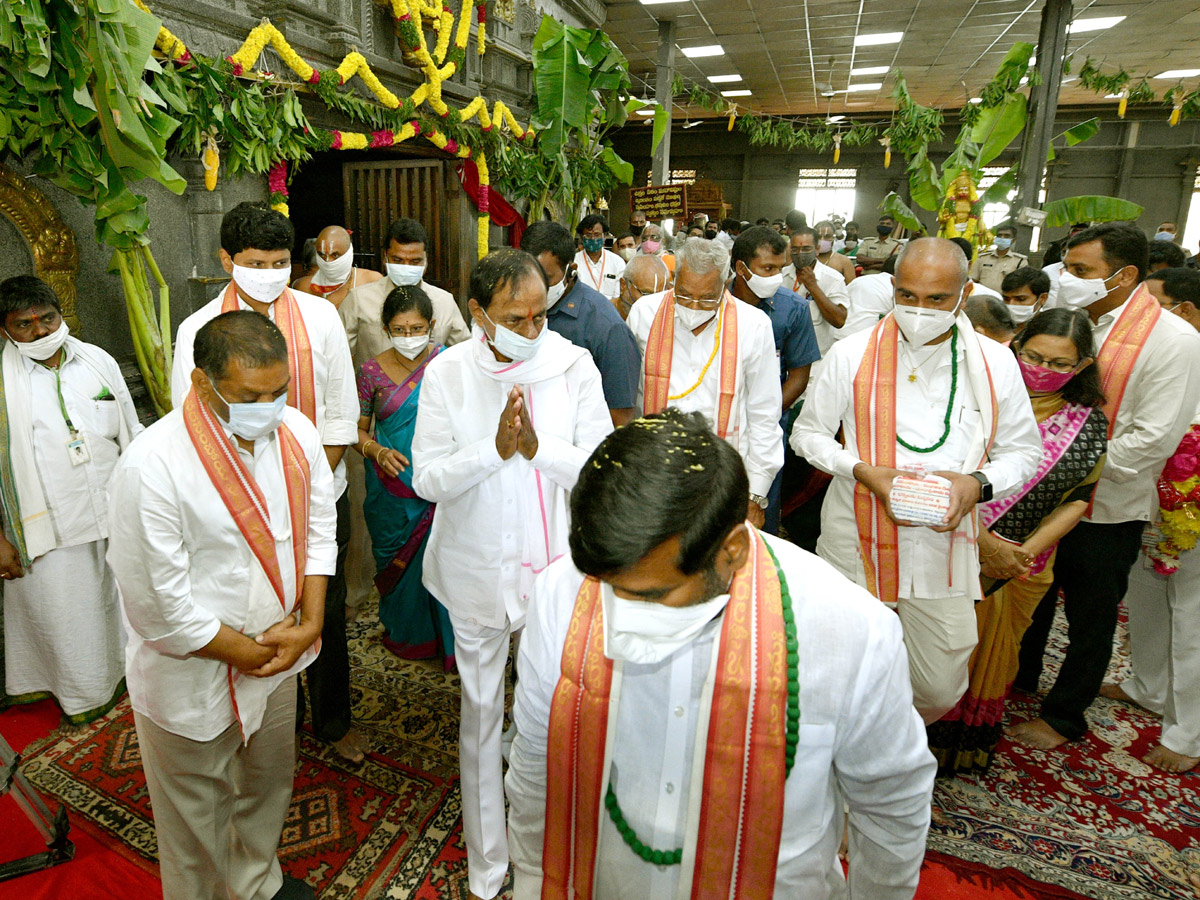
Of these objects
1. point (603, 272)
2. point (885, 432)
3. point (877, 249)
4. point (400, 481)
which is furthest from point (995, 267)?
point (400, 481)

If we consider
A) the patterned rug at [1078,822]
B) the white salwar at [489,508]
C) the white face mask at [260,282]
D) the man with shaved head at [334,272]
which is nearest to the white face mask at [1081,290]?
the patterned rug at [1078,822]

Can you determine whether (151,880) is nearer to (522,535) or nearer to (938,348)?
(522,535)

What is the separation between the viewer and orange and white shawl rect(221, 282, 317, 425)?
8.91 ft

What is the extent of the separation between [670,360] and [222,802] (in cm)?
234

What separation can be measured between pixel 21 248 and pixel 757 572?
12.8ft

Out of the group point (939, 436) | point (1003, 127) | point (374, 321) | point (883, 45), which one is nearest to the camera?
point (939, 436)

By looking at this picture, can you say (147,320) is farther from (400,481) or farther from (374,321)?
(400,481)

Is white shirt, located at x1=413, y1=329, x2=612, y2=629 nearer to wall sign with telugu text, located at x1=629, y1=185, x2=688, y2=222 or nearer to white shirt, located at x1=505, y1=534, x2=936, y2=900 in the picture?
white shirt, located at x1=505, y1=534, x2=936, y2=900

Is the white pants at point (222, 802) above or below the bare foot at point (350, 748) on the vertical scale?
above

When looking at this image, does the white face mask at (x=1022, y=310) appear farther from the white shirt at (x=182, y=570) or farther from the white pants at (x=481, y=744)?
the white shirt at (x=182, y=570)

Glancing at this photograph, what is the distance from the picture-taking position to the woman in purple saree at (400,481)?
3.20 m

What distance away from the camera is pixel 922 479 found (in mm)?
2152

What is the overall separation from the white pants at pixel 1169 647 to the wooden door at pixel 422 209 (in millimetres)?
6294

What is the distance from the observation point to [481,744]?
219cm
